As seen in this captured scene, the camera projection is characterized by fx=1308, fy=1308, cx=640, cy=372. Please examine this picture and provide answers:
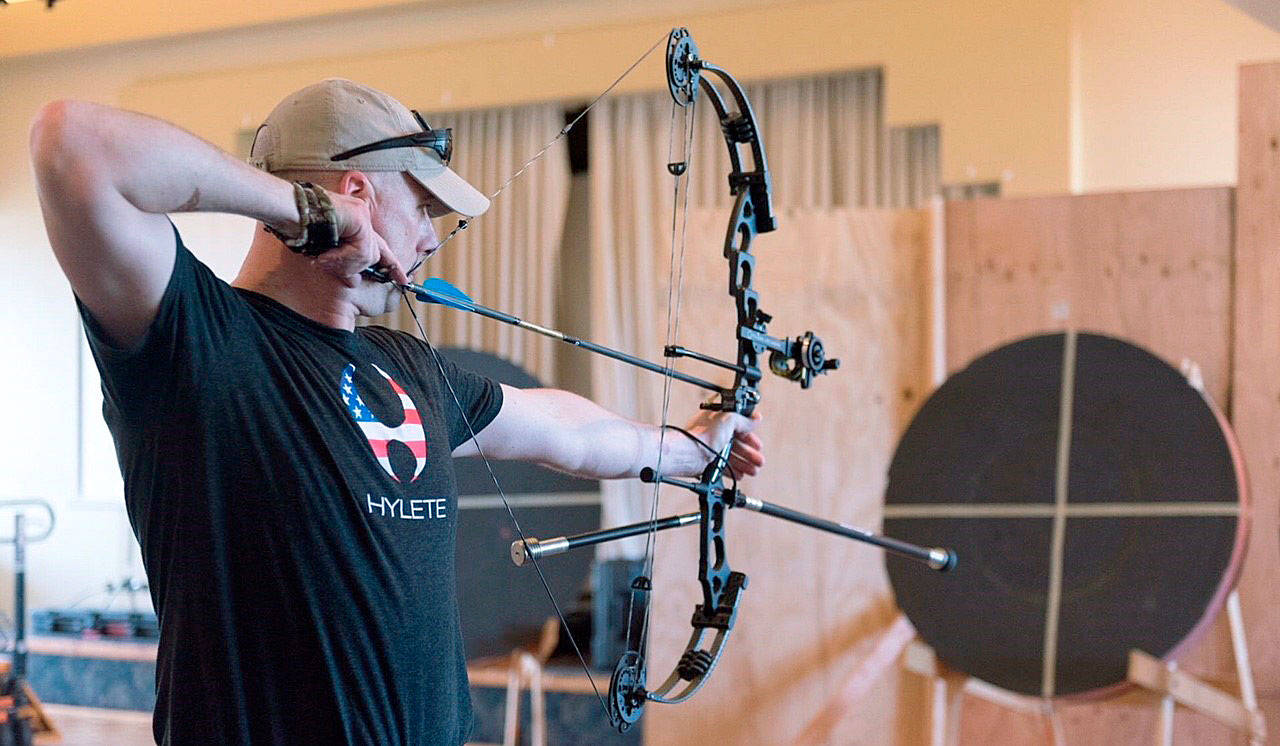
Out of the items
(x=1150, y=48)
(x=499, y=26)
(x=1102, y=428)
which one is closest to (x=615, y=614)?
(x=1102, y=428)

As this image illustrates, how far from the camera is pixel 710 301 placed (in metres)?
2.95

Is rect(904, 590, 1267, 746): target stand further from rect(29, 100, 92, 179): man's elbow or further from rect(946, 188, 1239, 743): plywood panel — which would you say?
rect(29, 100, 92, 179): man's elbow

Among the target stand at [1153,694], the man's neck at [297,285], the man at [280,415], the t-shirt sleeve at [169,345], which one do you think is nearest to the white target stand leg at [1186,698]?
the target stand at [1153,694]

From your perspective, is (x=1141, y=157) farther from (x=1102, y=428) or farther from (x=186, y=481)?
(x=186, y=481)

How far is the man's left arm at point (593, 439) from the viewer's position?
4.88ft

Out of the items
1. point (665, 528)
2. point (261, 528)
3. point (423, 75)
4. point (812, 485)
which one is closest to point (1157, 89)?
point (812, 485)

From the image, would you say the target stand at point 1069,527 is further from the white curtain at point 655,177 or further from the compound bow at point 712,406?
the white curtain at point 655,177

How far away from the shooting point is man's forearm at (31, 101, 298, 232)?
0.86 metres

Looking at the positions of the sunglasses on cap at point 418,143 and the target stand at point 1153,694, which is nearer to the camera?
the sunglasses on cap at point 418,143

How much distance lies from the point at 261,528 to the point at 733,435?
2.22 feet

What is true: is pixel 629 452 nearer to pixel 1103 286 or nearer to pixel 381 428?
pixel 381 428

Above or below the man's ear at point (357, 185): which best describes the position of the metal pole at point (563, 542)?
below

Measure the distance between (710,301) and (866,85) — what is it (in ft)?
5.37

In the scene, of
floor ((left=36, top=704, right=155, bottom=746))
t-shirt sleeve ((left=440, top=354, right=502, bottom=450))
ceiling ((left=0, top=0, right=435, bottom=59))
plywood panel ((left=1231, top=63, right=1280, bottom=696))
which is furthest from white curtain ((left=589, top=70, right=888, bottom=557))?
t-shirt sleeve ((left=440, top=354, right=502, bottom=450))
